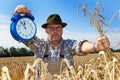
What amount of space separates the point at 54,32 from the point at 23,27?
0.36 m

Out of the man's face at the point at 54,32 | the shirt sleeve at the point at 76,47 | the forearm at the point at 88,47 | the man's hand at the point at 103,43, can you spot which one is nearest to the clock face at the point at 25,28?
the man's face at the point at 54,32

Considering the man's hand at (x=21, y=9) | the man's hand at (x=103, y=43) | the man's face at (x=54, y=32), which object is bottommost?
the man's hand at (x=103, y=43)

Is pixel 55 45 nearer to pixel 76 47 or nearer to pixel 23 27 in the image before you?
pixel 76 47

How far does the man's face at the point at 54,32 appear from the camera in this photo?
13.8 feet

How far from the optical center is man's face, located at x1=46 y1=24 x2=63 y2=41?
4207 millimetres

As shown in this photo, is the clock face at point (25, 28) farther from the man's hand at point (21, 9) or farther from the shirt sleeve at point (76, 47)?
the shirt sleeve at point (76, 47)

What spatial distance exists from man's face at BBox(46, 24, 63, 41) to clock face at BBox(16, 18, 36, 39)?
0.18 meters

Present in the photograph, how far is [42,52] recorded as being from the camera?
424cm

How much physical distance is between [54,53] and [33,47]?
273mm

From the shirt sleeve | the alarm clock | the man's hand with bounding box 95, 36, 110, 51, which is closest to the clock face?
the alarm clock

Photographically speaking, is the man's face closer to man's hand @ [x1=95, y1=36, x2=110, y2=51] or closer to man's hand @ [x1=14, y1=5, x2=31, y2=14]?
man's hand @ [x1=14, y1=5, x2=31, y2=14]

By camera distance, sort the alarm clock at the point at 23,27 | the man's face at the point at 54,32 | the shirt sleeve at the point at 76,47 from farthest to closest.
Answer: the man's face at the point at 54,32
the shirt sleeve at the point at 76,47
the alarm clock at the point at 23,27

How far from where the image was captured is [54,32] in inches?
166

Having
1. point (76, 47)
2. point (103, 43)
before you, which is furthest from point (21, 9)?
point (103, 43)
